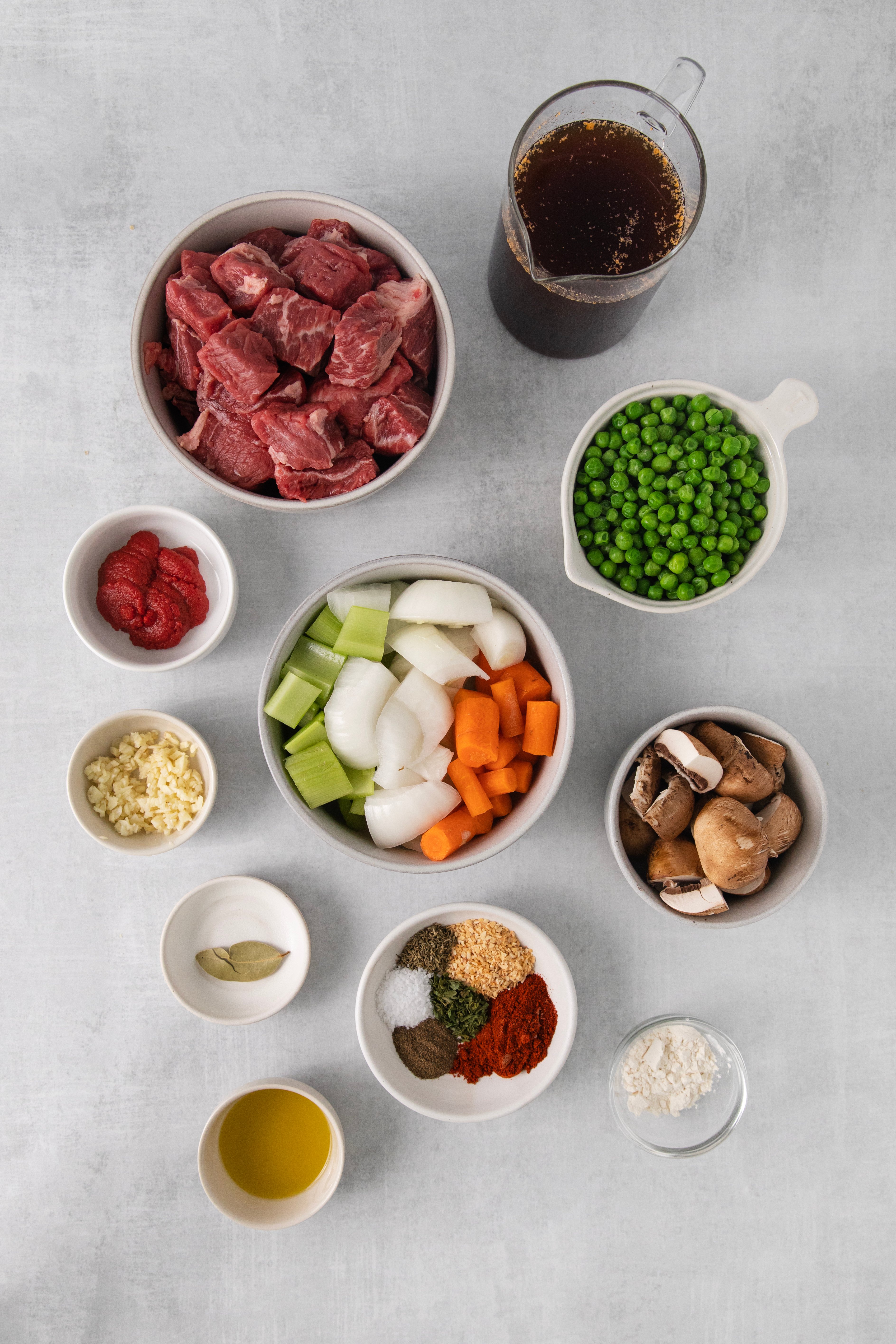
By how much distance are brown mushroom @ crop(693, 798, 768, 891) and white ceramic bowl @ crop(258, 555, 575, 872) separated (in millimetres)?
368

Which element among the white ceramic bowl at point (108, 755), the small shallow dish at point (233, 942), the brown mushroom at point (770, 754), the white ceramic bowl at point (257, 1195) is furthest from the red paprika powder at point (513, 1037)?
the white ceramic bowl at point (108, 755)

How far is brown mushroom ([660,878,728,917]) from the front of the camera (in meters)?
1.92

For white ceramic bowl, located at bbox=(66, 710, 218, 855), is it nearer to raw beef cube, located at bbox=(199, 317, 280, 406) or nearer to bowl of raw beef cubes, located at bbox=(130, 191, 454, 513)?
bowl of raw beef cubes, located at bbox=(130, 191, 454, 513)

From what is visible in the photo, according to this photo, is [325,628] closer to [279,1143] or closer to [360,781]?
[360,781]

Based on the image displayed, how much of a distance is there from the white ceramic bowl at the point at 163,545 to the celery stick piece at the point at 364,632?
0.33 meters

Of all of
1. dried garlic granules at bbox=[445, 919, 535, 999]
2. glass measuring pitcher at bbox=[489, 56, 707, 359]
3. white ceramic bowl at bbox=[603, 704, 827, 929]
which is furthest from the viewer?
dried garlic granules at bbox=[445, 919, 535, 999]

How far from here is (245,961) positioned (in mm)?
2125

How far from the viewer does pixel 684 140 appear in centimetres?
182

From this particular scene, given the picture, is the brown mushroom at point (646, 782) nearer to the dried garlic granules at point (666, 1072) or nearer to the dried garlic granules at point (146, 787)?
the dried garlic granules at point (666, 1072)

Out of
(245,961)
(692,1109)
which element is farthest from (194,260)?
(692,1109)

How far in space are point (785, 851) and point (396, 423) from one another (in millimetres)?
1382

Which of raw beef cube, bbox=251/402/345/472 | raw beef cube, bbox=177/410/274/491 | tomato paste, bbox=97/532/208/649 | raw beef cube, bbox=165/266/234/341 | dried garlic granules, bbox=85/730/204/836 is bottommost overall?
dried garlic granules, bbox=85/730/204/836

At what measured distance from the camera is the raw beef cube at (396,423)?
73.5 inches

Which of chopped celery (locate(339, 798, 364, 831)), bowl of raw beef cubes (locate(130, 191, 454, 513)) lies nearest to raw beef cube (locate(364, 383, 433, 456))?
bowl of raw beef cubes (locate(130, 191, 454, 513))
